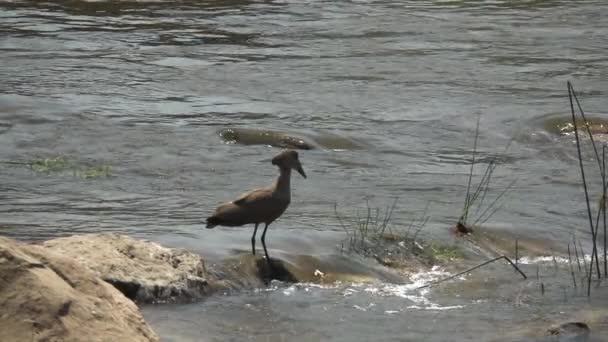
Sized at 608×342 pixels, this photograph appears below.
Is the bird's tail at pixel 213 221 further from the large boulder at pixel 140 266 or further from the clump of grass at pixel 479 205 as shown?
the clump of grass at pixel 479 205

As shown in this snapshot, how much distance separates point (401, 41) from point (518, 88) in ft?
10.6

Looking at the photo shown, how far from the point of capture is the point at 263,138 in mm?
14273

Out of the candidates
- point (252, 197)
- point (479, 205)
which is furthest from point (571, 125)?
point (252, 197)

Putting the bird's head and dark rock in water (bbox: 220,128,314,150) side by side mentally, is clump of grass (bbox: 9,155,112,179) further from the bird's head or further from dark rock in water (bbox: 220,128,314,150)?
the bird's head

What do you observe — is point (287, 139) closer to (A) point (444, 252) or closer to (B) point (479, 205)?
(B) point (479, 205)

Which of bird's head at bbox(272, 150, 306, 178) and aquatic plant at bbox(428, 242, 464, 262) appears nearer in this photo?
bird's head at bbox(272, 150, 306, 178)

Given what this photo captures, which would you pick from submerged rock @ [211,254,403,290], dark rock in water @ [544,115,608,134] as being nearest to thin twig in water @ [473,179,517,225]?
submerged rock @ [211,254,403,290]

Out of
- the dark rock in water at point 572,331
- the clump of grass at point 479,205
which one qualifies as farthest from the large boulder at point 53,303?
the clump of grass at point 479,205

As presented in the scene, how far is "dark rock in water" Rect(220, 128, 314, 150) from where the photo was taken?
14.1 meters

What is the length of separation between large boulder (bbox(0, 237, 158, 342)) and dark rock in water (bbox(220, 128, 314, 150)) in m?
7.72

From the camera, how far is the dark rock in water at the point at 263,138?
14.1 metres

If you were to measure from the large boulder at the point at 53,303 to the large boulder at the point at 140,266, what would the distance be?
1.48 m

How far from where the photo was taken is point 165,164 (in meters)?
13.1

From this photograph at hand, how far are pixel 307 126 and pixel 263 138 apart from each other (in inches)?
36.0
